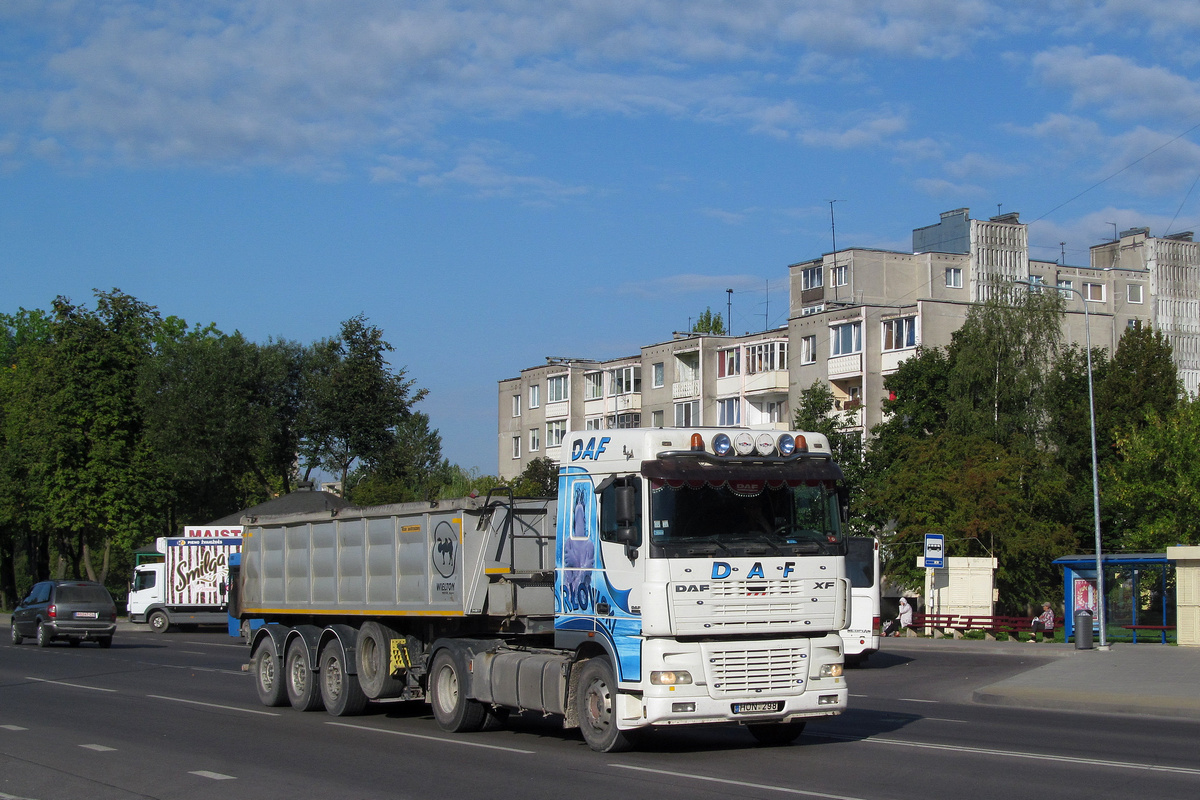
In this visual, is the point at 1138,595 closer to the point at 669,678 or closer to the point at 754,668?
the point at 754,668

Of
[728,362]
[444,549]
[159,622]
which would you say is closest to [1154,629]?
[444,549]

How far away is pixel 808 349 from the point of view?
230 feet

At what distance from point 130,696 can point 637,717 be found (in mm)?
11301

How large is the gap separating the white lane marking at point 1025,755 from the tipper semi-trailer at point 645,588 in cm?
105

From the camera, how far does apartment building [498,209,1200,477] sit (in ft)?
217

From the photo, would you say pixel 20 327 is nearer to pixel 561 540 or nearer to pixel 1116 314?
pixel 1116 314

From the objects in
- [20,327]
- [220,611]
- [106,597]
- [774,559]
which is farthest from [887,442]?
[20,327]

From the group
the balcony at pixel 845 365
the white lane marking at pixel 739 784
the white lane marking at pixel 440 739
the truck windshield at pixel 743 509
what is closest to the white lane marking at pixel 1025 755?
the truck windshield at pixel 743 509

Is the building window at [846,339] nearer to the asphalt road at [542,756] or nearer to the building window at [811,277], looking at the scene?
the building window at [811,277]

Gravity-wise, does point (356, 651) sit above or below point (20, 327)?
below

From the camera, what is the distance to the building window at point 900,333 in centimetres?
6469

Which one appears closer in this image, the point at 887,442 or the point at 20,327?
the point at 887,442

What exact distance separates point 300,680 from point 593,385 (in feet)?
224

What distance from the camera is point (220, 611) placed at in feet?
152
